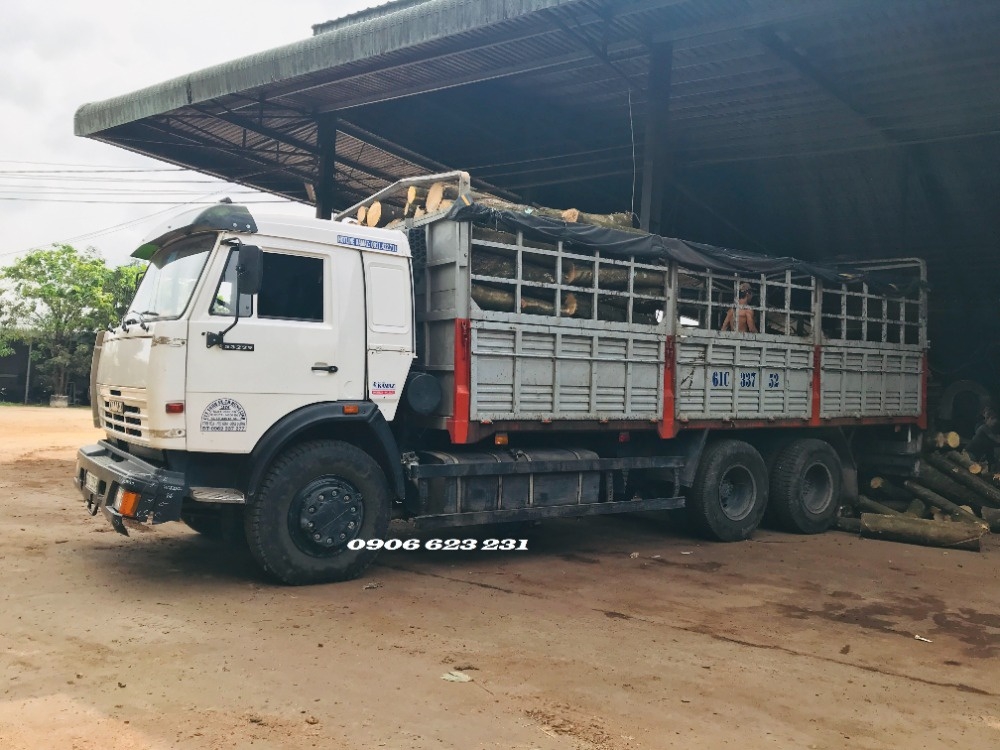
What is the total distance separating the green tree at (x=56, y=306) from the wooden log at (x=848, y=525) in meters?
28.9

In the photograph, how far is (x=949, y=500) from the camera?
1086 cm

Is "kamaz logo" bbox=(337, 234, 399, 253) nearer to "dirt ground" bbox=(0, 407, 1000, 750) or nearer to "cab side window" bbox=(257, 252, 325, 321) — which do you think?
"cab side window" bbox=(257, 252, 325, 321)

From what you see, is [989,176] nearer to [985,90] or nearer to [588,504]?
[985,90]

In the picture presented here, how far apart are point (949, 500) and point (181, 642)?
953 cm

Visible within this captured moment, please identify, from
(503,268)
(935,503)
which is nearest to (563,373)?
(503,268)

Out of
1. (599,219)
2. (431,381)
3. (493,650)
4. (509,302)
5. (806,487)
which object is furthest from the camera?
(806,487)

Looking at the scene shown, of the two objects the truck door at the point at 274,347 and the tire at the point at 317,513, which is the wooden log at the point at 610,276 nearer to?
the truck door at the point at 274,347

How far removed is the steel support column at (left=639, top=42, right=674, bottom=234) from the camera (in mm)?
11172

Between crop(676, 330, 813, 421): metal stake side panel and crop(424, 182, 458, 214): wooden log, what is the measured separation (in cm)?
269

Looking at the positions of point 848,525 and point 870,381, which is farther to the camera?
point 870,381

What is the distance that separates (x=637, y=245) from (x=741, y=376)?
199cm

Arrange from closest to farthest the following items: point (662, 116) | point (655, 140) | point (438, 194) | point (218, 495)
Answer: point (218, 495), point (438, 194), point (662, 116), point (655, 140)

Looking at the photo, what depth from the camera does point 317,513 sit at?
6336 mm

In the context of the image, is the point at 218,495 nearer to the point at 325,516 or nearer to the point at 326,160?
the point at 325,516
